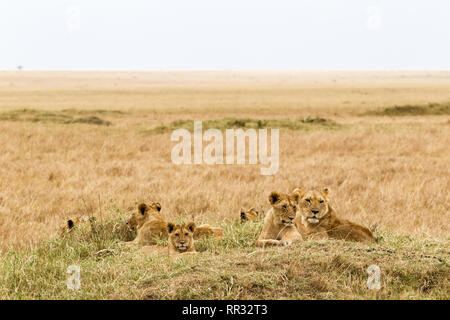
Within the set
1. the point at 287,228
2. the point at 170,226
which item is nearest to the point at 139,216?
the point at 170,226

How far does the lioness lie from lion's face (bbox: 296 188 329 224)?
1190 mm

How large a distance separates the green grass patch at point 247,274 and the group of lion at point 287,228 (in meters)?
0.23

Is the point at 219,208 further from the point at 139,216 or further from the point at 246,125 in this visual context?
the point at 246,125

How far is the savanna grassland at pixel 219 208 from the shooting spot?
5.36m

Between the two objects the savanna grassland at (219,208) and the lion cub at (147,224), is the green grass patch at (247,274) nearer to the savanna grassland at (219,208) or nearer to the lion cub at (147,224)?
the savanna grassland at (219,208)

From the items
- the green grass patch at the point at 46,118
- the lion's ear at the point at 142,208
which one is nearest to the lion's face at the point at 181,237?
the lion's ear at the point at 142,208

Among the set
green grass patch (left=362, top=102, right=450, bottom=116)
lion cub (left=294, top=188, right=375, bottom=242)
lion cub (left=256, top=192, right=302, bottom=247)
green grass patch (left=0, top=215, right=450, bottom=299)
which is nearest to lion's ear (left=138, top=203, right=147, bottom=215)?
green grass patch (left=0, top=215, right=450, bottom=299)

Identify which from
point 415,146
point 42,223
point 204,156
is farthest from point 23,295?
point 415,146

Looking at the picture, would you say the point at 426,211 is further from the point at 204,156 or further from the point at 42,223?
the point at 204,156

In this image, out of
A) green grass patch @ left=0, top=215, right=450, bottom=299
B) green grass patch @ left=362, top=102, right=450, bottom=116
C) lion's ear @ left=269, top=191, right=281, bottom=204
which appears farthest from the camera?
green grass patch @ left=362, top=102, right=450, bottom=116

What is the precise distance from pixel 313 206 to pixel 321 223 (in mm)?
333

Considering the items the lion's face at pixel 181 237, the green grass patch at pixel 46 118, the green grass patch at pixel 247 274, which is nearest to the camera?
the green grass patch at pixel 247 274

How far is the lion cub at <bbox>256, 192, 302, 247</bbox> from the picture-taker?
20.5 ft

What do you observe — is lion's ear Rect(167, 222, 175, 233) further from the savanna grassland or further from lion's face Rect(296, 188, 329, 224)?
lion's face Rect(296, 188, 329, 224)
